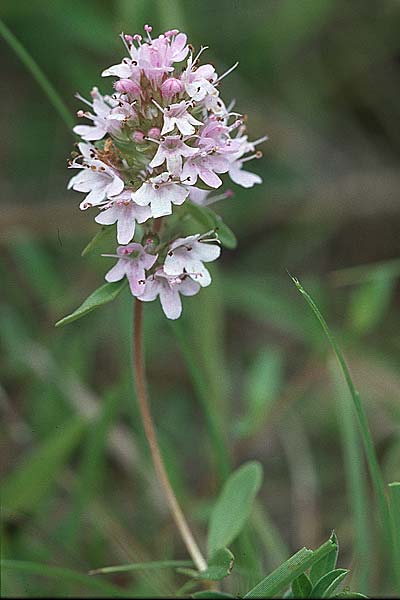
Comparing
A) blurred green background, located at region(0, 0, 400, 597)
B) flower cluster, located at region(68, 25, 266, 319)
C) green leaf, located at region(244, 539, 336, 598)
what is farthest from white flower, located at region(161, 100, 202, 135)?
green leaf, located at region(244, 539, 336, 598)

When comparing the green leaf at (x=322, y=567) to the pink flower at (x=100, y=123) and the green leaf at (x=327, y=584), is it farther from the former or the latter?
the pink flower at (x=100, y=123)

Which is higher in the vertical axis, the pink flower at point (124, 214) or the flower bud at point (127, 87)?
the flower bud at point (127, 87)

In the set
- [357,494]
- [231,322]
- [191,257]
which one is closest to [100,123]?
[191,257]

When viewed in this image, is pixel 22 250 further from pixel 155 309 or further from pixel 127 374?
pixel 127 374

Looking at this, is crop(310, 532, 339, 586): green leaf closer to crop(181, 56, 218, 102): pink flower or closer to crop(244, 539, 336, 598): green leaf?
crop(244, 539, 336, 598): green leaf

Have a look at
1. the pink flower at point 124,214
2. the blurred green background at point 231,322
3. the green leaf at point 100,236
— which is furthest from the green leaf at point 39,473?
the pink flower at point 124,214

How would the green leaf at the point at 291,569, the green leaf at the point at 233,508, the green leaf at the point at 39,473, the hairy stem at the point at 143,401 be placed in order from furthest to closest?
the green leaf at the point at 39,473 < the green leaf at the point at 233,508 < the hairy stem at the point at 143,401 < the green leaf at the point at 291,569

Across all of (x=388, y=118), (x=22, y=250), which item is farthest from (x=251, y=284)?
(x=388, y=118)
